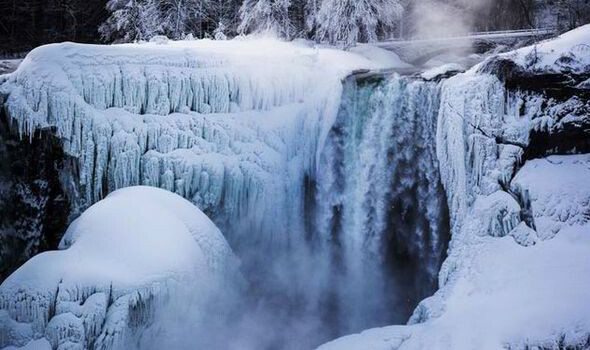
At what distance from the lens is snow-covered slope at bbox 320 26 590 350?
5.02 m

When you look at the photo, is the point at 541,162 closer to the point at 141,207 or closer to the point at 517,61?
the point at 517,61

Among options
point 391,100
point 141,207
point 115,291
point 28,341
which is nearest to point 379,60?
point 391,100

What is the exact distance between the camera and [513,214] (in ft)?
19.9

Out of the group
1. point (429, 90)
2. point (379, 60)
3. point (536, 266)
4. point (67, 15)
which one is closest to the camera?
point (536, 266)

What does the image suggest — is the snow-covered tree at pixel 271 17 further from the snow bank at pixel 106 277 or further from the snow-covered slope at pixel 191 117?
the snow bank at pixel 106 277

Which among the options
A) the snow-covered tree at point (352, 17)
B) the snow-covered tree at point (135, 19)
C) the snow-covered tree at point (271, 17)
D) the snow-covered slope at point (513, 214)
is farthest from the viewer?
the snow-covered tree at point (135, 19)

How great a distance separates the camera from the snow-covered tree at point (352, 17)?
11461mm

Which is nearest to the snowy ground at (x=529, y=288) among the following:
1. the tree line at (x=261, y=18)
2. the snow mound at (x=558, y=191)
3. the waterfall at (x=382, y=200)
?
the snow mound at (x=558, y=191)

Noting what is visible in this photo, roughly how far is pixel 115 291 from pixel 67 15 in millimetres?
15971

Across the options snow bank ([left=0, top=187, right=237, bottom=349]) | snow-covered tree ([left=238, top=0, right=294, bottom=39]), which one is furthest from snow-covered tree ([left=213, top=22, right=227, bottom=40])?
snow bank ([left=0, top=187, right=237, bottom=349])

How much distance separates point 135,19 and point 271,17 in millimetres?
5768

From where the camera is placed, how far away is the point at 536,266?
5.46 metres

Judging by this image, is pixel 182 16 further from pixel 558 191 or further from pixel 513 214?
pixel 558 191

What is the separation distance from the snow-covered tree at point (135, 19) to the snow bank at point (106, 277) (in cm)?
1088
